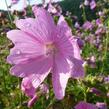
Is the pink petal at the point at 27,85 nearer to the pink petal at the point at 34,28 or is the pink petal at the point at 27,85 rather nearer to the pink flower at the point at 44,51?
the pink flower at the point at 44,51

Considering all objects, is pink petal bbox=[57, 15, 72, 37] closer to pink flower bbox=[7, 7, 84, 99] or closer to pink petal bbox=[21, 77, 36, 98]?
pink flower bbox=[7, 7, 84, 99]

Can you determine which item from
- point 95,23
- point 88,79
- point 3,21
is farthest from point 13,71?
point 95,23

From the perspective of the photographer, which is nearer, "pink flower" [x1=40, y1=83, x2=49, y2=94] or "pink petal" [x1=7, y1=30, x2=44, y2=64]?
"pink petal" [x1=7, y1=30, x2=44, y2=64]

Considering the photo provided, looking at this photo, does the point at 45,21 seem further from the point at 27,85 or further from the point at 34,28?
the point at 27,85

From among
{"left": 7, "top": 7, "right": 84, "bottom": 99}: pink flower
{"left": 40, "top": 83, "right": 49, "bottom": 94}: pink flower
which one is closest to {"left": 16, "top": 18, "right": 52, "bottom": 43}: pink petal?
{"left": 7, "top": 7, "right": 84, "bottom": 99}: pink flower

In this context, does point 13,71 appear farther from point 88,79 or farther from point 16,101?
point 16,101

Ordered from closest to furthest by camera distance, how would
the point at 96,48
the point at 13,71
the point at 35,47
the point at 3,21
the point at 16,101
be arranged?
1. the point at 13,71
2. the point at 35,47
3. the point at 16,101
4. the point at 3,21
5. the point at 96,48

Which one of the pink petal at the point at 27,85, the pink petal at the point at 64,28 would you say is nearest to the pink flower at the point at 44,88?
the pink petal at the point at 27,85
